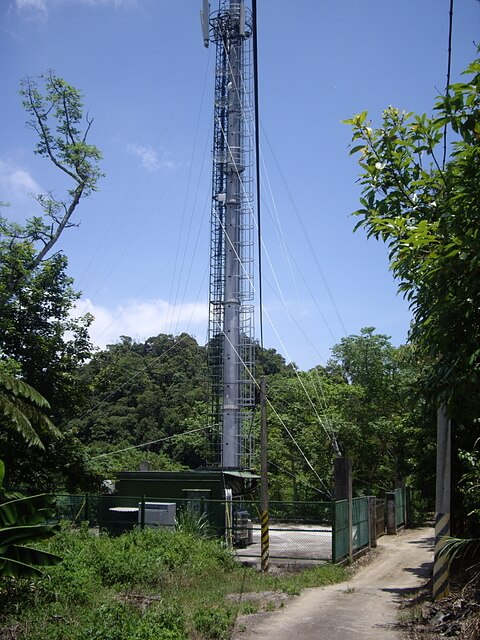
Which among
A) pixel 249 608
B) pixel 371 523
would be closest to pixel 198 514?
pixel 371 523

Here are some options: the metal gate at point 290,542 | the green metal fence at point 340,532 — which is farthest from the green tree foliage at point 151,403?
the green metal fence at point 340,532

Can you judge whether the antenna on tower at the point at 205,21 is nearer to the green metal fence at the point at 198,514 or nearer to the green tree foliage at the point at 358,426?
the green tree foliage at the point at 358,426

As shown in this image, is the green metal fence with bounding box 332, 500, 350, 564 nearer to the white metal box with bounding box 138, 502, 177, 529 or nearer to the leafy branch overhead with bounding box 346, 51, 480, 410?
the white metal box with bounding box 138, 502, 177, 529

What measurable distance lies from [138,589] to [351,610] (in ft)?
13.2

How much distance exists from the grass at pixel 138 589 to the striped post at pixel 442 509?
10.9 feet

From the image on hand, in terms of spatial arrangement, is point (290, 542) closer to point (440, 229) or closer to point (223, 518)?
point (223, 518)

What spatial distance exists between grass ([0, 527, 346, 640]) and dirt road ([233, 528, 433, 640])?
553 mm

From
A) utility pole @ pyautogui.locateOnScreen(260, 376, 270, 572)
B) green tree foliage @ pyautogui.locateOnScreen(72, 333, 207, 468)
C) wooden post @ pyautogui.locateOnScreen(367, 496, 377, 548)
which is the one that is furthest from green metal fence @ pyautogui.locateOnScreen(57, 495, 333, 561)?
green tree foliage @ pyautogui.locateOnScreen(72, 333, 207, 468)

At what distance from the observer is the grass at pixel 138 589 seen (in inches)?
343

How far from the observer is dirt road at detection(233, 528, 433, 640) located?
995cm

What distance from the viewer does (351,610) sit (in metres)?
11.9

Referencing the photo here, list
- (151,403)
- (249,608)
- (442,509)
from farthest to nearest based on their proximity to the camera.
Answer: (151,403), (249,608), (442,509)

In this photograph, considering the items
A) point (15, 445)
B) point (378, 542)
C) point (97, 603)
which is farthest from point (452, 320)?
point (15, 445)

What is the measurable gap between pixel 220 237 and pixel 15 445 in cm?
1539
